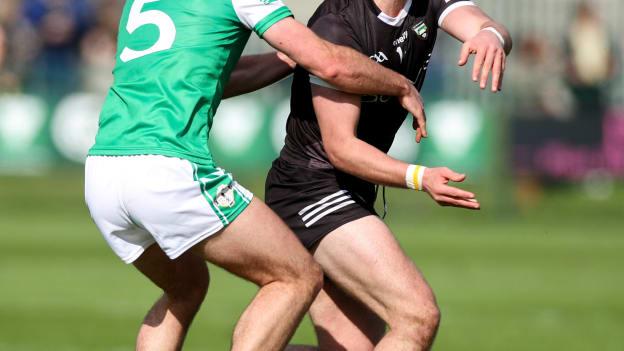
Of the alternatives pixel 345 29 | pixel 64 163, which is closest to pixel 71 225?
pixel 64 163

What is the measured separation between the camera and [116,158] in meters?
5.98

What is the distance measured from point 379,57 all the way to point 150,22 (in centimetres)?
117

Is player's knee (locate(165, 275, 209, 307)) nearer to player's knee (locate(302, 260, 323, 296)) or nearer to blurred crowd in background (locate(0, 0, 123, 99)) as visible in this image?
player's knee (locate(302, 260, 323, 296))

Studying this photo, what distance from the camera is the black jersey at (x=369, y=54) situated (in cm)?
641

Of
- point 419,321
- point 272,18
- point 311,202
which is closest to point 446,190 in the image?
point 419,321

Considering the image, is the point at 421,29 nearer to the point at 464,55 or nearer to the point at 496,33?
the point at 496,33

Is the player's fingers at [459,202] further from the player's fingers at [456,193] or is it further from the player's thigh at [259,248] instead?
the player's thigh at [259,248]

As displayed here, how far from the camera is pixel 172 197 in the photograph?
5.83 meters

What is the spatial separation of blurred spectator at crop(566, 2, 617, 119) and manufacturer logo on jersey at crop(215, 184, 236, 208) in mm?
14785

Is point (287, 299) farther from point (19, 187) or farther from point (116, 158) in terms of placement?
point (19, 187)

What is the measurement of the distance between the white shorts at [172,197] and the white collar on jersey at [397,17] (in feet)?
3.85

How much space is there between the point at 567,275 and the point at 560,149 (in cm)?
471

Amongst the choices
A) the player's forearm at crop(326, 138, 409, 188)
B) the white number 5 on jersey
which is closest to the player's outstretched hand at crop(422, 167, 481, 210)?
the player's forearm at crop(326, 138, 409, 188)

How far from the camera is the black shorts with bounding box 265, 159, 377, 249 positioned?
21.0 feet
